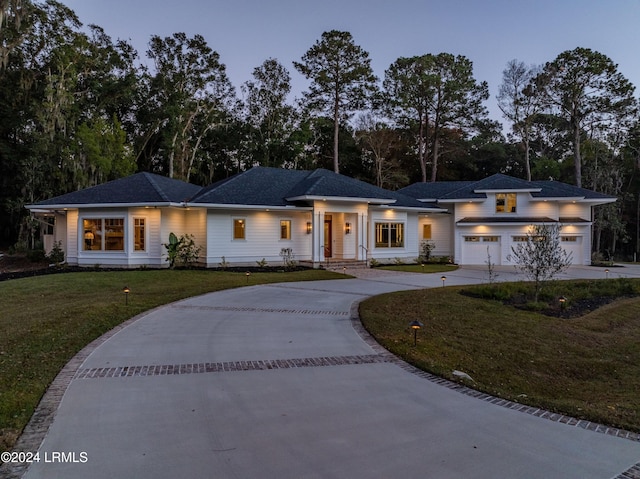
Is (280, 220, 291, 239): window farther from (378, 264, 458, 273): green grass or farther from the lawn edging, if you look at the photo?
the lawn edging

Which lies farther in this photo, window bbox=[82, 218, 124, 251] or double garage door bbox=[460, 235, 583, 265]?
double garage door bbox=[460, 235, 583, 265]

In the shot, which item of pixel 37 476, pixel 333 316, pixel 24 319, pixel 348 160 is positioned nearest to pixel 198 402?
pixel 37 476

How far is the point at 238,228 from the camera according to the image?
18234 mm

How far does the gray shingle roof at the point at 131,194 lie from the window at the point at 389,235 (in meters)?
9.61

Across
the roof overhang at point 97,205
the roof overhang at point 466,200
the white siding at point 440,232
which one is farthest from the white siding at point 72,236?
the roof overhang at point 466,200

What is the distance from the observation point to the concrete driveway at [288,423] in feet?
9.36

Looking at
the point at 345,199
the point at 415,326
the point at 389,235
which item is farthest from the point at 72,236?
the point at 415,326

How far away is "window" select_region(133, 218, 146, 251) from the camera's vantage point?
17.2 meters

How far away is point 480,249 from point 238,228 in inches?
523

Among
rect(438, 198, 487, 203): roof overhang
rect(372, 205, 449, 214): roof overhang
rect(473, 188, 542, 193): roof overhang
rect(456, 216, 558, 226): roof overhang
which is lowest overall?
rect(456, 216, 558, 226): roof overhang

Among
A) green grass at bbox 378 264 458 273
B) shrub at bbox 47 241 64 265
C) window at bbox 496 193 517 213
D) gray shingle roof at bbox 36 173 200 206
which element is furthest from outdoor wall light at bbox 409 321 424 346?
window at bbox 496 193 517 213

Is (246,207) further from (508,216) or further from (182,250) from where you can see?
(508,216)

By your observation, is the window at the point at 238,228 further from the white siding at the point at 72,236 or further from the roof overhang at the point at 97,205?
the white siding at the point at 72,236

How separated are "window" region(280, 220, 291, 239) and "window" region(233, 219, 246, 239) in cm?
188
